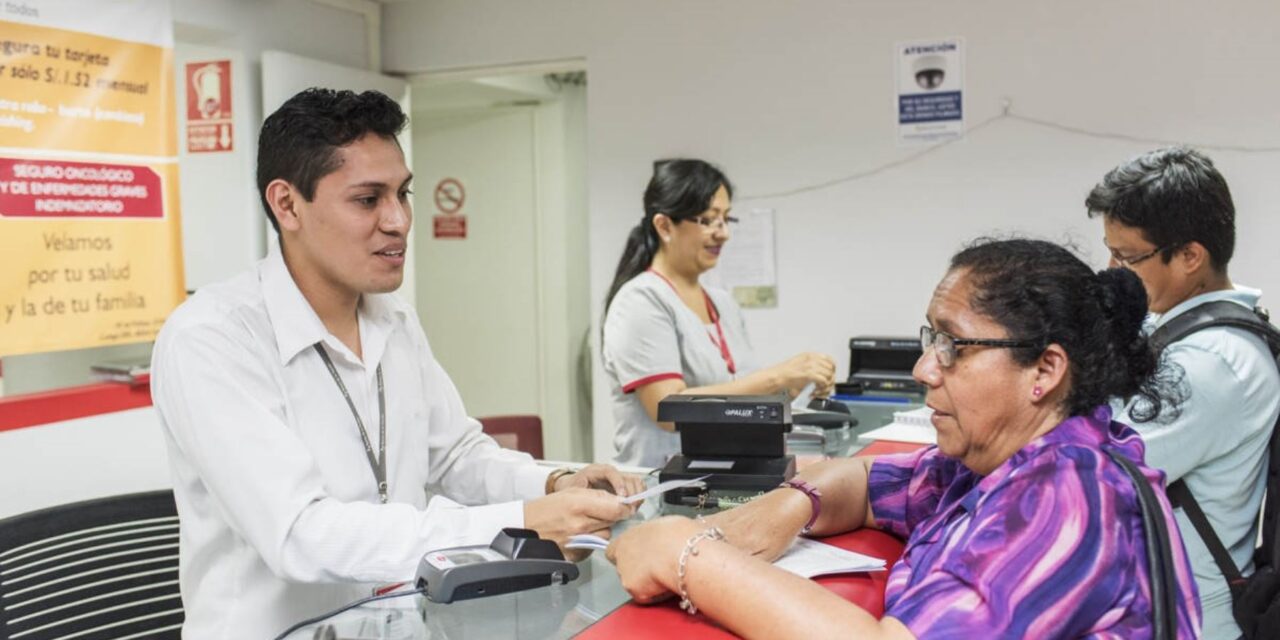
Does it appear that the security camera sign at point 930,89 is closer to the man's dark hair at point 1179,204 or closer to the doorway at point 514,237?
the man's dark hair at point 1179,204

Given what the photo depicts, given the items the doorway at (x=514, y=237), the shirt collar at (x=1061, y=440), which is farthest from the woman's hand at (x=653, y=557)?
the doorway at (x=514, y=237)

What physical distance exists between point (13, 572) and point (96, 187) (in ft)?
6.68

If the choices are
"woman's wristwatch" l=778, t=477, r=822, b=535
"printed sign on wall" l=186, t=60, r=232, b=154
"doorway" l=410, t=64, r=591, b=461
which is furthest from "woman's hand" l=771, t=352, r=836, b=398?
"doorway" l=410, t=64, r=591, b=461

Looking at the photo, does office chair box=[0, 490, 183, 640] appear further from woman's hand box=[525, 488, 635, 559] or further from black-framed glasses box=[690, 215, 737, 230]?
black-framed glasses box=[690, 215, 737, 230]

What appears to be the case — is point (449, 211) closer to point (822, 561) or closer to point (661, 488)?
point (661, 488)

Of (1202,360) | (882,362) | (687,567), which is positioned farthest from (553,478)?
(882,362)

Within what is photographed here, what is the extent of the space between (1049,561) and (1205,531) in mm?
927

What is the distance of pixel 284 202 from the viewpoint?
1.72 metres

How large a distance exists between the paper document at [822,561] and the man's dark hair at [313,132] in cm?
98

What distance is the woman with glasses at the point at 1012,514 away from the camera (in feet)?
3.63

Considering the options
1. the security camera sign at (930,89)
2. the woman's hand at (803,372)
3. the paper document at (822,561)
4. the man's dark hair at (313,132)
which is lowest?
the paper document at (822,561)

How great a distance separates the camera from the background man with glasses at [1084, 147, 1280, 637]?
1751 millimetres

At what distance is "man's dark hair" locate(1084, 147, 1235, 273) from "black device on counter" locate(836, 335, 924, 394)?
4.61 ft

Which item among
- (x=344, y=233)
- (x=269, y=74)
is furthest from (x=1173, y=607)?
(x=269, y=74)
